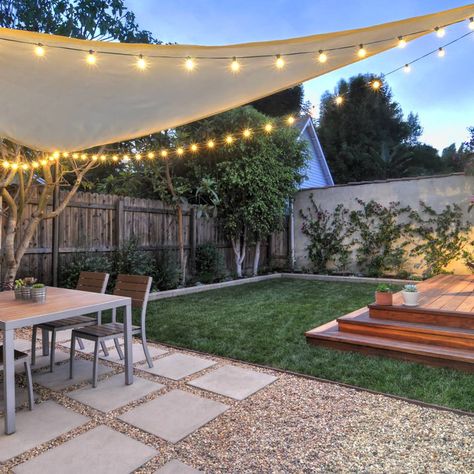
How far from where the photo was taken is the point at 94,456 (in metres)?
2.02

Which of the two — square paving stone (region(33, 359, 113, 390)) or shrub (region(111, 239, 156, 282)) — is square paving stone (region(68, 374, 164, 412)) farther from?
shrub (region(111, 239, 156, 282))

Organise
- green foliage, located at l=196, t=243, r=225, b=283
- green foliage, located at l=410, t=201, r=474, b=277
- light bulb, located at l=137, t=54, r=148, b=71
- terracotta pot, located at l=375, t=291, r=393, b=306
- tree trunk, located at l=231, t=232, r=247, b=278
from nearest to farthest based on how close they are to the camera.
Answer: light bulb, located at l=137, t=54, r=148, b=71 → terracotta pot, located at l=375, t=291, r=393, b=306 → green foliage, located at l=410, t=201, r=474, b=277 → green foliage, located at l=196, t=243, r=225, b=283 → tree trunk, located at l=231, t=232, r=247, b=278

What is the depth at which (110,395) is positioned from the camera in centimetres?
280

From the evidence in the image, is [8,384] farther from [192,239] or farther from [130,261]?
[192,239]

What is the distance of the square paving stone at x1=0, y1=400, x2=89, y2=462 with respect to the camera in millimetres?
2120

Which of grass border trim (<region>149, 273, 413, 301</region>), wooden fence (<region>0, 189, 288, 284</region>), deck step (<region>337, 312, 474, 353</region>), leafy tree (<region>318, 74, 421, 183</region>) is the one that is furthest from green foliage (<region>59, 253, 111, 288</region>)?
leafy tree (<region>318, 74, 421, 183</region>)

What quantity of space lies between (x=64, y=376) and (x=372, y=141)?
2164 cm

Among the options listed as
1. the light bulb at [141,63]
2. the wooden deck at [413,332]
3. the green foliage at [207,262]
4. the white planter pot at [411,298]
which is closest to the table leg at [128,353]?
the light bulb at [141,63]

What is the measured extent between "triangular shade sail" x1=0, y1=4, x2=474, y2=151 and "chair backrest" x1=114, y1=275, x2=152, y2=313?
1446mm

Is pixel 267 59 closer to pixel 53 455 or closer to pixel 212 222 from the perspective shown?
pixel 53 455

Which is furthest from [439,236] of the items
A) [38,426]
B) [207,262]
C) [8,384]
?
[8,384]

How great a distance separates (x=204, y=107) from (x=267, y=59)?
0.94 metres

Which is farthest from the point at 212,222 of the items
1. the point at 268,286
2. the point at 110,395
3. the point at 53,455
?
the point at 53,455

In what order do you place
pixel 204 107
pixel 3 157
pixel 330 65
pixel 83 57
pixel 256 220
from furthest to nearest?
pixel 256 220, pixel 3 157, pixel 204 107, pixel 330 65, pixel 83 57
